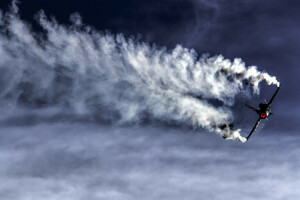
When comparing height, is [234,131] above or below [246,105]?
below

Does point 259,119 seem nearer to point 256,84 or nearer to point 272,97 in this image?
point 272,97

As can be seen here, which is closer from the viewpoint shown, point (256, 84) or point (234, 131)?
point (256, 84)

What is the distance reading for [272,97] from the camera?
64.4 meters

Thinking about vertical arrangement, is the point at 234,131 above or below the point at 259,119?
below

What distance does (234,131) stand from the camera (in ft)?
200

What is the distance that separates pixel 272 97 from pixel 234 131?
43.9 feet

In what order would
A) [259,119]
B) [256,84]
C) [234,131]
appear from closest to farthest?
[256,84] < [234,131] < [259,119]

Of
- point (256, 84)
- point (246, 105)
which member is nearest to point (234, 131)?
point (246, 105)

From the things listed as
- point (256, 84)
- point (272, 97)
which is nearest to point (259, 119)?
point (272, 97)

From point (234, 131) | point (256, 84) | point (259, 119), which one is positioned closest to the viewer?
point (256, 84)

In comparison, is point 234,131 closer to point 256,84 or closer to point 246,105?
point 246,105

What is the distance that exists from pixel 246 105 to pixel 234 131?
661cm

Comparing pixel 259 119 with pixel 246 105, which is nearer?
pixel 246 105

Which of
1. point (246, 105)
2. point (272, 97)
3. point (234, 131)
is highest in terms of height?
point (272, 97)
